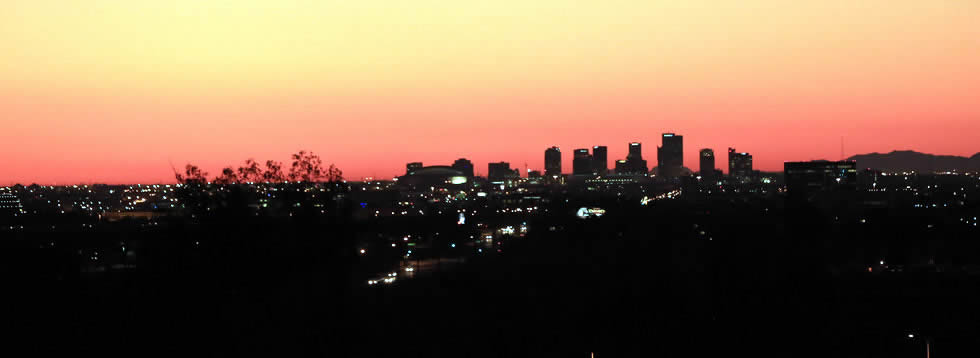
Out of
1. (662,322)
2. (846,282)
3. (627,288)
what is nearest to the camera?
(662,322)

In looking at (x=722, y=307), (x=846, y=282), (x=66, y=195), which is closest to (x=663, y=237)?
(x=846, y=282)

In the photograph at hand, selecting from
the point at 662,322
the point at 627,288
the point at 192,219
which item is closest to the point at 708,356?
the point at 662,322

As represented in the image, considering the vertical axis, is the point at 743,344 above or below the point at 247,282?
below

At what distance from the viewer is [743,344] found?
79.3 feet

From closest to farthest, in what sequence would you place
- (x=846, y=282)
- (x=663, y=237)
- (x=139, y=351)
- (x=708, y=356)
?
(x=139, y=351) → (x=708, y=356) → (x=846, y=282) → (x=663, y=237)

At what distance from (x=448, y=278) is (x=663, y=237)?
28660 millimetres

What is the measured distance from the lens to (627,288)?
3425 cm

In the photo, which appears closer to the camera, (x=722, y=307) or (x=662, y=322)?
(x=662, y=322)

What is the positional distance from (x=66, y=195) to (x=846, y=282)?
158 metres

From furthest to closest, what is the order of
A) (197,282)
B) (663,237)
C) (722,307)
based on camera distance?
(663,237) → (722,307) → (197,282)

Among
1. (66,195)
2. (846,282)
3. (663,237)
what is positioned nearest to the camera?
(846,282)

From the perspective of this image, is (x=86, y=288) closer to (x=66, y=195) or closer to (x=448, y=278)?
(x=448, y=278)

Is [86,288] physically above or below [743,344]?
above

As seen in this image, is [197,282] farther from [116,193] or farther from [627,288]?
[116,193]
